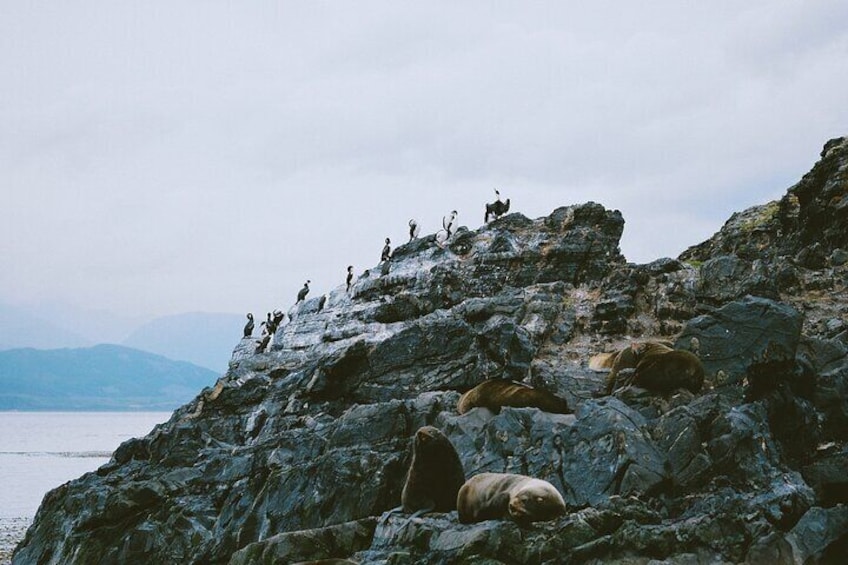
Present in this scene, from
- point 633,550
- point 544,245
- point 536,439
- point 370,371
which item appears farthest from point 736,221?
point 633,550

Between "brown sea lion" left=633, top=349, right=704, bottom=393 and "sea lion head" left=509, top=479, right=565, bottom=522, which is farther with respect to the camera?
"brown sea lion" left=633, top=349, right=704, bottom=393

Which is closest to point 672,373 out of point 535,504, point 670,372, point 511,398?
point 670,372

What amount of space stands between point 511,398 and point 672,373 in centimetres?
351

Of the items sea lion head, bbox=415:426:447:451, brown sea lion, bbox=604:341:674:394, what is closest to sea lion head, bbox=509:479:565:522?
sea lion head, bbox=415:426:447:451

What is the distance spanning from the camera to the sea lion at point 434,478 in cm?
1492

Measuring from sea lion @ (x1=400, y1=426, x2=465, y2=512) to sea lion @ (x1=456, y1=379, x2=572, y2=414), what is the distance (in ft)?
11.5

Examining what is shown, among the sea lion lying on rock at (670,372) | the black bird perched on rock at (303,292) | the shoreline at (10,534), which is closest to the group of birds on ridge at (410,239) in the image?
the black bird perched on rock at (303,292)

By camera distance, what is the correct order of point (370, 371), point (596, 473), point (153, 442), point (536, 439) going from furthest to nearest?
point (153, 442) → point (370, 371) → point (536, 439) → point (596, 473)

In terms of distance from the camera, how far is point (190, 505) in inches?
873

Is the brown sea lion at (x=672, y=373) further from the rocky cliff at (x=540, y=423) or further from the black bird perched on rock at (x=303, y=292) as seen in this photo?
the black bird perched on rock at (x=303, y=292)

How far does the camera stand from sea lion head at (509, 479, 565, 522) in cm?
1260

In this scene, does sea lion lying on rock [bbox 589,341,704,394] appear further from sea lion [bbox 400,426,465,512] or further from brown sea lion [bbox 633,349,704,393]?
sea lion [bbox 400,426,465,512]

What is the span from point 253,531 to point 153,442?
39.5 feet

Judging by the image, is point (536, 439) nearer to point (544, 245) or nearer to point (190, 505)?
point (190, 505)
